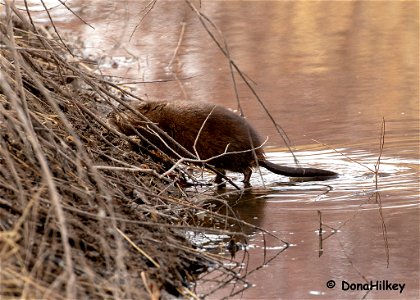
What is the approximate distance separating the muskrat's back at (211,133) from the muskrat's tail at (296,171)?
0.24 ft

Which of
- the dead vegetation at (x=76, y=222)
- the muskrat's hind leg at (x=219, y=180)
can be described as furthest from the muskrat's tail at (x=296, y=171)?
the dead vegetation at (x=76, y=222)

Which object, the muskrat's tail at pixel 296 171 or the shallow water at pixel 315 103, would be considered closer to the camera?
the shallow water at pixel 315 103

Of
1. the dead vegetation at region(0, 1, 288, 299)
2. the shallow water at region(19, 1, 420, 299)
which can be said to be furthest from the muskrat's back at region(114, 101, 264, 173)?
the dead vegetation at region(0, 1, 288, 299)

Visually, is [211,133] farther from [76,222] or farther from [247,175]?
[76,222]

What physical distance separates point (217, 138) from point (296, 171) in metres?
0.53

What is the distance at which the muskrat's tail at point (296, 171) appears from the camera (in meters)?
5.88

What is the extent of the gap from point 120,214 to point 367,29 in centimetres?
779

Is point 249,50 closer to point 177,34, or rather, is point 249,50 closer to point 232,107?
point 177,34

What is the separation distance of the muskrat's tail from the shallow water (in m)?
0.08

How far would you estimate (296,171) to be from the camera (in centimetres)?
589

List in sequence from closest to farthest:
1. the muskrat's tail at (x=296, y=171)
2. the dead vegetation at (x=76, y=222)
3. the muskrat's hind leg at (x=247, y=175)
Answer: the dead vegetation at (x=76, y=222), the muskrat's tail at (x=296, y=171), the muskrat's hind leg at (x=247, y=175)

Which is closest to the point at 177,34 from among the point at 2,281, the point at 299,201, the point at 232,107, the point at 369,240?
the point at 232,107

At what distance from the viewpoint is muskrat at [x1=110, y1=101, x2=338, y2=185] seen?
594 centimetres

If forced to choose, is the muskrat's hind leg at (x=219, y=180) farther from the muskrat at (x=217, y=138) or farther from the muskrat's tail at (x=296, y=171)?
the muskrat's tail at (x=296, y=171)
